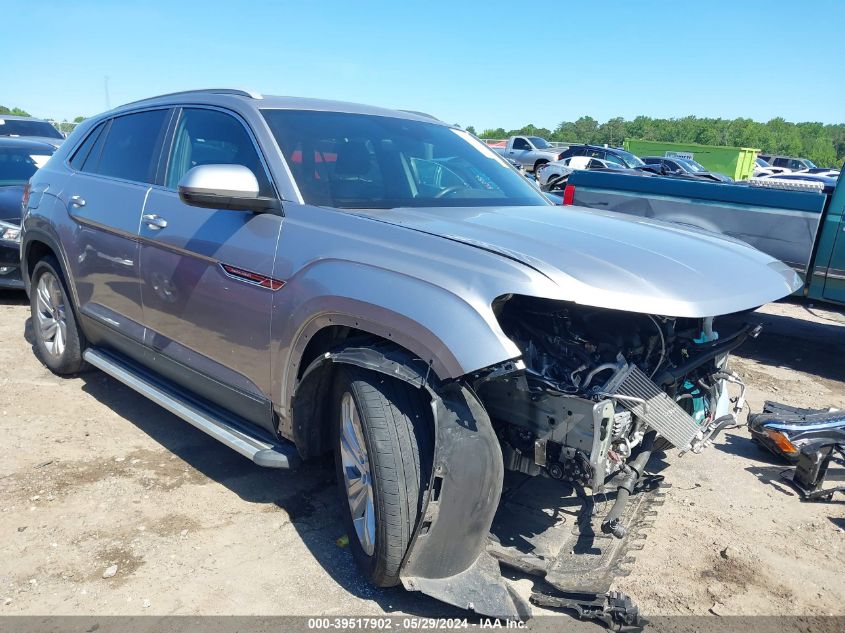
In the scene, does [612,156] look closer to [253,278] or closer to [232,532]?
[253,278]

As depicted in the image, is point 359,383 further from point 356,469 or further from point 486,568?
point 486,568

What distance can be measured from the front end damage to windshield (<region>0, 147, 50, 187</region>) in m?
7.64

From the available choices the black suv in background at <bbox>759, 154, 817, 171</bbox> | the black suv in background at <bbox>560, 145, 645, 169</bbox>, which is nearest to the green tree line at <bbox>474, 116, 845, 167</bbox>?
the black suv in background at <bbox>759, 154, 817, 171</bbox>

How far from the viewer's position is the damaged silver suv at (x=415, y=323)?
2412 mm

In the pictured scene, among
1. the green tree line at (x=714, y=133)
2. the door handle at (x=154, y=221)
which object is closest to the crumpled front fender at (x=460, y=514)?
the door handle at (x=154, y=221)

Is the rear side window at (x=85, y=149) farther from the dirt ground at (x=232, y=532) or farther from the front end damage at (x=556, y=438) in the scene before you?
the front end damage at (x=556, y=438)

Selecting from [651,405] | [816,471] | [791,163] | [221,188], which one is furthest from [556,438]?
[791,163]

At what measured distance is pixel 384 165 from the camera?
3.49 metres

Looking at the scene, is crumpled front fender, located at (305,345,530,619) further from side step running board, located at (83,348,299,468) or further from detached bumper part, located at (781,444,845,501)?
detached bumper part, located at (781,444,845,501)

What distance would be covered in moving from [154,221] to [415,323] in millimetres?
1898

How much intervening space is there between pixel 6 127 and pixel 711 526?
14858 mm

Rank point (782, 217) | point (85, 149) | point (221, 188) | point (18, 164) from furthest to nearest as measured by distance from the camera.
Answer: point (18, 164), point (782, 217), point (85, 149), point (221, 188)

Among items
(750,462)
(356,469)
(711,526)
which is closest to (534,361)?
(356,469)

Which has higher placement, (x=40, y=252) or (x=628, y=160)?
(x=628, y=160)
